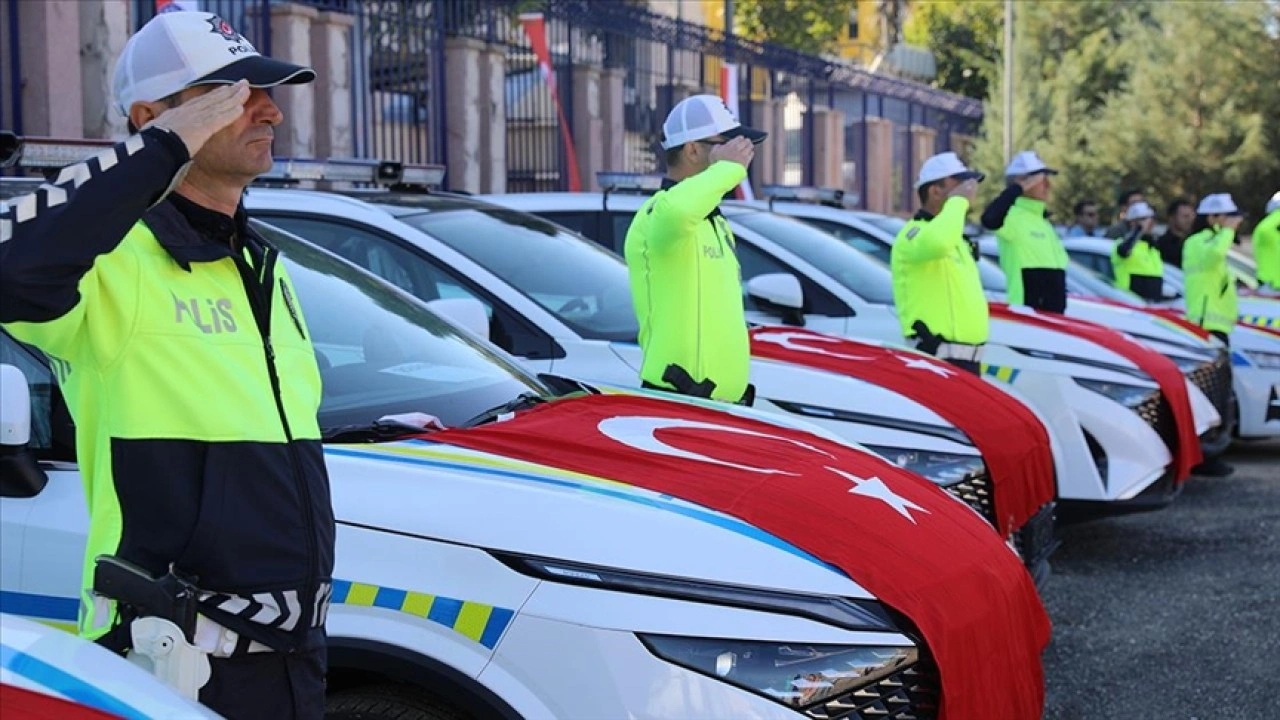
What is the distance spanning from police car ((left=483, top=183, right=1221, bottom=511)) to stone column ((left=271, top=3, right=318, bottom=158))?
4784mm

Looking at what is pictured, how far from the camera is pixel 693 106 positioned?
17.4 feet

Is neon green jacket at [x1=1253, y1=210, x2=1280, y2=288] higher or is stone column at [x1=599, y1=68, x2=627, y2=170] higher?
stone column at [x1=599, y1=68, x2=627, y2=170]

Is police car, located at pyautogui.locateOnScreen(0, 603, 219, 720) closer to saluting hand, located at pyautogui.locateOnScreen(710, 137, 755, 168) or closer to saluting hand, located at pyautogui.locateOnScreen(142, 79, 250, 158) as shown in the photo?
saluting hand, located at pyautogui.locateOnScreen(142, 79, 250, 158)

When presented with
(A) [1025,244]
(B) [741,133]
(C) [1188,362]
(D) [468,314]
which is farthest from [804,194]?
(D) [468,314]

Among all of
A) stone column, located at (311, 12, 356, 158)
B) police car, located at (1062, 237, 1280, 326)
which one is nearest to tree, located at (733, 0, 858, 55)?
stone column, located at (311, 12, 356, 158)

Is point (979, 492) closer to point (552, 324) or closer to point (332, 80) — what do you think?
point (552, 324)

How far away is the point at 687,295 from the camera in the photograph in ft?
16.9

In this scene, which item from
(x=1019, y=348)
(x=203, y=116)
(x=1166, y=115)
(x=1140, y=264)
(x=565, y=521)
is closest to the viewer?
(x=203, y=116)

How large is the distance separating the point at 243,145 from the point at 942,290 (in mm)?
5070

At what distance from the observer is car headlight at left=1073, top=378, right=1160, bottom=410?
709 cm

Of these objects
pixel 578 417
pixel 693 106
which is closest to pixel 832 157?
pixel 693 106

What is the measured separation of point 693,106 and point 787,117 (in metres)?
21.5

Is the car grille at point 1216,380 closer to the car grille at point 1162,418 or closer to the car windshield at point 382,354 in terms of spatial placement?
the car grille at point 1162,418

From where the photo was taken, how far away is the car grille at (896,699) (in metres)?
2.89
